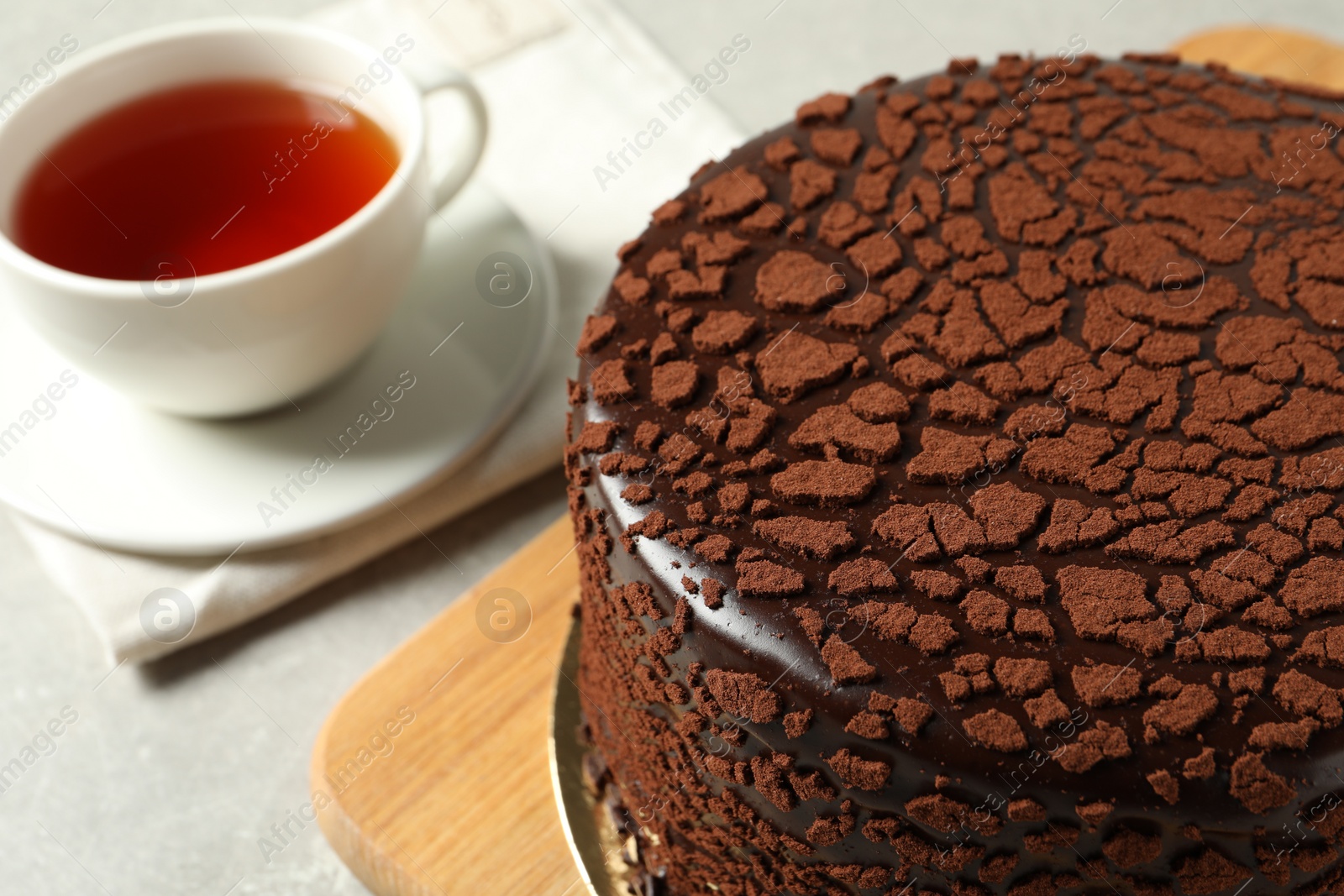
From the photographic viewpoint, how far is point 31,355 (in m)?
1.59

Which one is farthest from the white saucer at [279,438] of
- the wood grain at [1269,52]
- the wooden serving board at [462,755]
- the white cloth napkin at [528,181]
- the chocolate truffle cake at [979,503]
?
the wood grain at [1269,52]

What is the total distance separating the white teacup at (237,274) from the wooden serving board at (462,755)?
34 cm

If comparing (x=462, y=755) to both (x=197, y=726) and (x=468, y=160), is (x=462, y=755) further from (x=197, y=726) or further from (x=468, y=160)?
(x=468, y=160)

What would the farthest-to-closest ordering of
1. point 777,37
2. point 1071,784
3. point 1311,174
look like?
point 777,37 < point 1311,174 < point 1071,784

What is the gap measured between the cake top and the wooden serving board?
0.38m

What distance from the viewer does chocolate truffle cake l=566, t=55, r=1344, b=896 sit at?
0.92 metres

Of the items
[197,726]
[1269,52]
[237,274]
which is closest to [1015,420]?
[237,274]

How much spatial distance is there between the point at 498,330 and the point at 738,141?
566 millimetres

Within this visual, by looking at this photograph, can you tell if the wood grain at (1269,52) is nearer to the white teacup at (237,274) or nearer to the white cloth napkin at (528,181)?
the white cloth napkin at (528,181)

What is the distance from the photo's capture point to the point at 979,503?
1023 mm

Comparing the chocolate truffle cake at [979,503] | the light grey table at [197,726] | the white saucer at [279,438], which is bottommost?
the light grey table at [197,726]

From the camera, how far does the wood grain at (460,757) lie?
1280 millimetres

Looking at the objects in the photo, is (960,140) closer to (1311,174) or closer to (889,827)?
(1311,174)

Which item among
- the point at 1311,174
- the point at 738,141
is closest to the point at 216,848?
the point at 738,141
